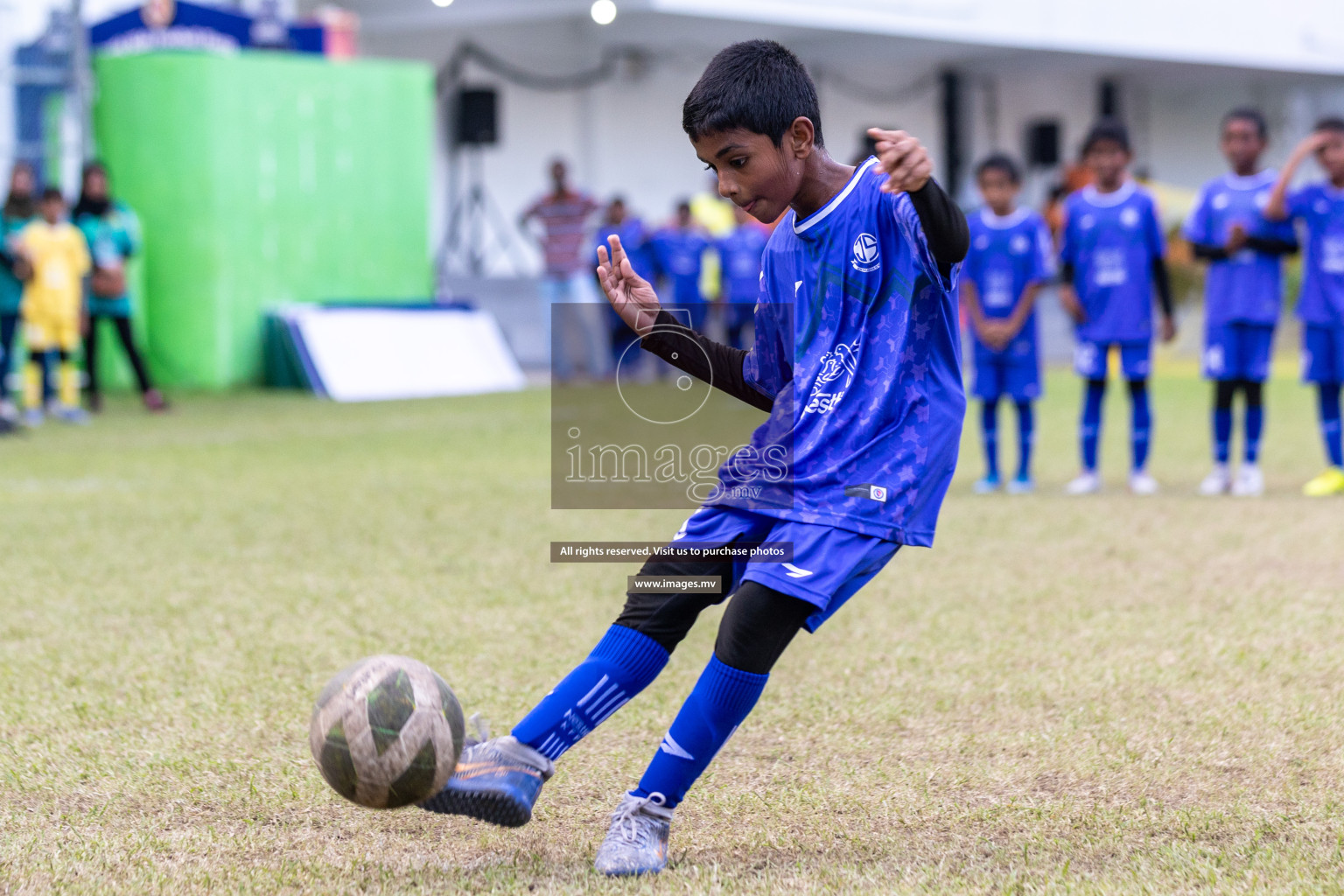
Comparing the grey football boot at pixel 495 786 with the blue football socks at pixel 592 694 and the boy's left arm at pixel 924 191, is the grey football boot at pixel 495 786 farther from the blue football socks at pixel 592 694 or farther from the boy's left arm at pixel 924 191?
the boy's left arm at pixel 924 191

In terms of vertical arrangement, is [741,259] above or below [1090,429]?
above

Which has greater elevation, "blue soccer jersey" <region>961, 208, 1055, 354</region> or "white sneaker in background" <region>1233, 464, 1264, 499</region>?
"blue soccer jersey" <region>961, 208, 1055, 354</region>

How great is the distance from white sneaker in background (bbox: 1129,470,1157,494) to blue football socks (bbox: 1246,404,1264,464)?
51 centimetres

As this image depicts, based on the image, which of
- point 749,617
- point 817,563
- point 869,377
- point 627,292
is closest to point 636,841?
point 749,617

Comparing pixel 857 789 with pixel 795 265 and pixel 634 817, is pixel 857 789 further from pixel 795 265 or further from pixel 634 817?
pixel 795 265

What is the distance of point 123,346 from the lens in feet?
42.0

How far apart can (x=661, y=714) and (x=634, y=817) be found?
3.74 feet

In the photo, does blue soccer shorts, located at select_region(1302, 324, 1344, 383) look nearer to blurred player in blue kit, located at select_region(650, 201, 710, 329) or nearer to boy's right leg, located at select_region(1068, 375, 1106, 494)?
boy's right leg, located at select_region(1068, 375, 1106, 494)

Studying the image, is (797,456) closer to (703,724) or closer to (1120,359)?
(703,724)

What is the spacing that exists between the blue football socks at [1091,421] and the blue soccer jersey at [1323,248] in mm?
1082

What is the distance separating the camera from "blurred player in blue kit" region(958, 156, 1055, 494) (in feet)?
Result: 27.2

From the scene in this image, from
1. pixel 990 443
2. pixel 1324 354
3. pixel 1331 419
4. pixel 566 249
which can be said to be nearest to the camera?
pixel 1324 354

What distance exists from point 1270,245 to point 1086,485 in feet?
5.06

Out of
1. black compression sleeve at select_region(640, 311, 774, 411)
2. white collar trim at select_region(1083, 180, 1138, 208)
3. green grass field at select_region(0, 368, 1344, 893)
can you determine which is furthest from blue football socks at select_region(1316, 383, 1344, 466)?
black compression sleeve at select_region(640, 311, 774, 411)
